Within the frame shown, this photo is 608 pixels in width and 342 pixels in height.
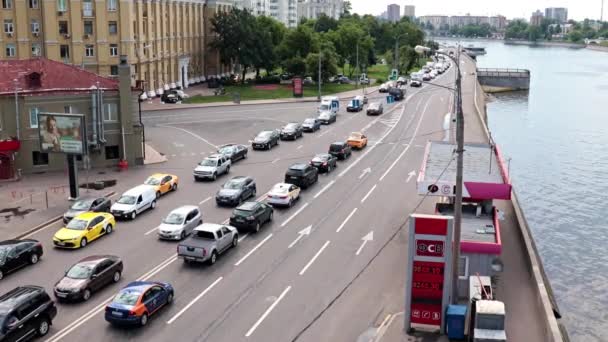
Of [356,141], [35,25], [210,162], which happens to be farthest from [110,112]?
[35,25]

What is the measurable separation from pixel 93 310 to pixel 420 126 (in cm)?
5252

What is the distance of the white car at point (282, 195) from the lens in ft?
131

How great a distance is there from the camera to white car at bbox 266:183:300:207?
39812 mm

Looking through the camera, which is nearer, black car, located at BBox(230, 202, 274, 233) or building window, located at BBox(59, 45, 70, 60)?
black car, located at BBox(230, 202, 274, 233)

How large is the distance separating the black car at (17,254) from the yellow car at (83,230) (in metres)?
1.65

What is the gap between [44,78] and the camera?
161ft

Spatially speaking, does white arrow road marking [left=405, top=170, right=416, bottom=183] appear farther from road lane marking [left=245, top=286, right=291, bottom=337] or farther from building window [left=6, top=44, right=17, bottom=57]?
building window [left=6, top=44, right=17, bottom=57]

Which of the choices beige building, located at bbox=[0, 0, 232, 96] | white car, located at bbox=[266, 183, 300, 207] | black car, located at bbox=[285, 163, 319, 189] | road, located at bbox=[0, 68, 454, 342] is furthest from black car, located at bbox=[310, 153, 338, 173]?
beige building, located at bbox=[0, 0, 232, 96]

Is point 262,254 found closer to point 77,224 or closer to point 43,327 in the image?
point 77,224

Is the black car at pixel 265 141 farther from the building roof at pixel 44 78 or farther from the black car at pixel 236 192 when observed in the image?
the black car at pixel 236 192

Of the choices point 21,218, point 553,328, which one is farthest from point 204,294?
point 21,218

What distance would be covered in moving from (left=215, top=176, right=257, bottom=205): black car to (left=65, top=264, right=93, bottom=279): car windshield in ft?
44.2

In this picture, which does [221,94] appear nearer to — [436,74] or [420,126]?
[420,126]

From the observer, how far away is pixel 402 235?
3512 centimetres
